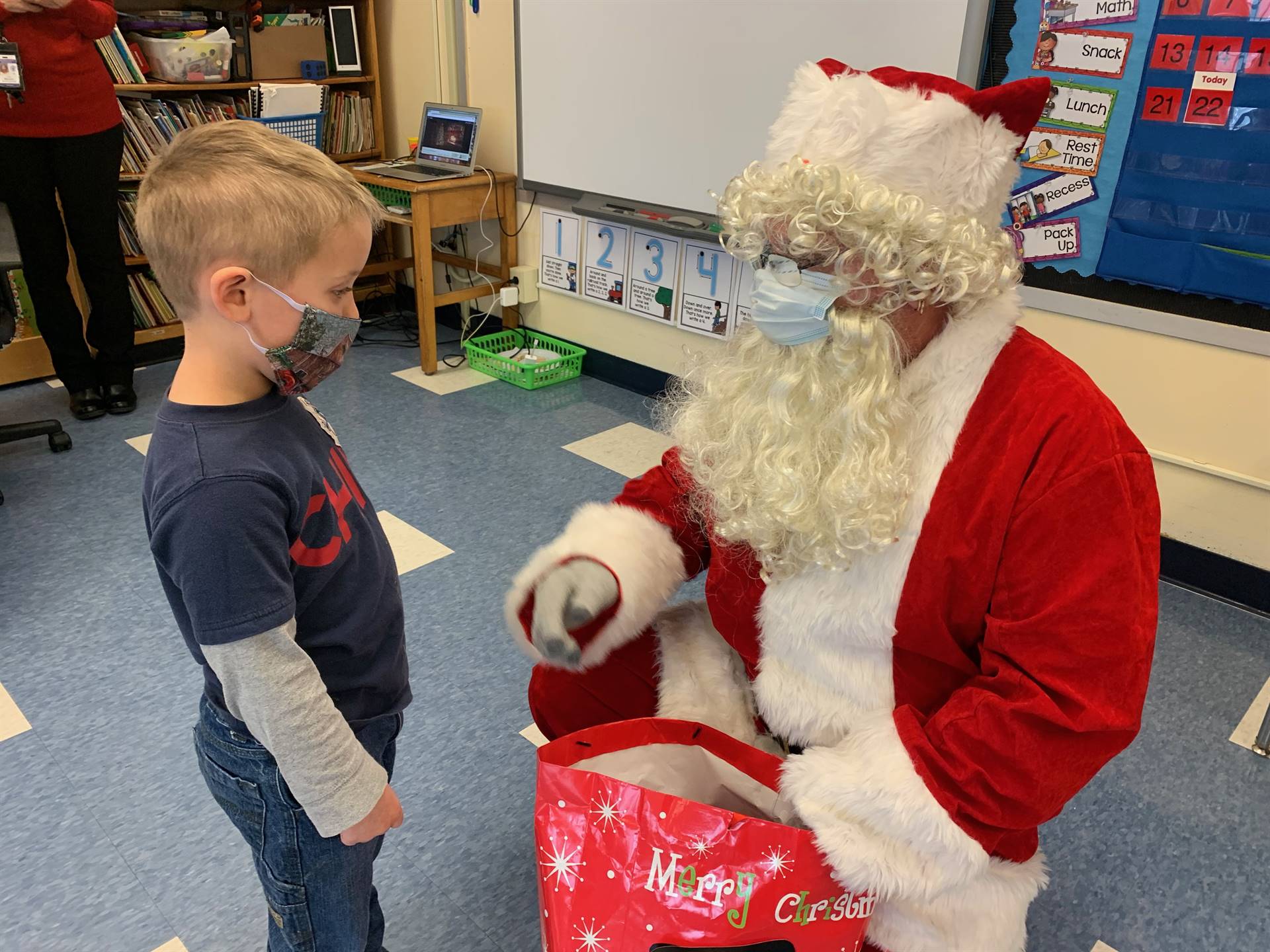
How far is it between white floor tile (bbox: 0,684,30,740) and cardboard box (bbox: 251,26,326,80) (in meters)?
2.53

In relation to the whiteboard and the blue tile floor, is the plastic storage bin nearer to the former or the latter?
the whiteboard

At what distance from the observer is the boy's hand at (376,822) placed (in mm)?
860

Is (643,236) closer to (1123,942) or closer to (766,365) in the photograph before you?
(766,365)

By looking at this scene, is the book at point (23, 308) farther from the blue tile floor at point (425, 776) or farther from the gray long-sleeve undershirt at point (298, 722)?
the gray long-sleeve undershirt at point (298, 722)

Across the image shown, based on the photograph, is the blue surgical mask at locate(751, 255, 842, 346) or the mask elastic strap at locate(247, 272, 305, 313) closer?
the mask elastic strap at locate(247, 272, 305, 313)

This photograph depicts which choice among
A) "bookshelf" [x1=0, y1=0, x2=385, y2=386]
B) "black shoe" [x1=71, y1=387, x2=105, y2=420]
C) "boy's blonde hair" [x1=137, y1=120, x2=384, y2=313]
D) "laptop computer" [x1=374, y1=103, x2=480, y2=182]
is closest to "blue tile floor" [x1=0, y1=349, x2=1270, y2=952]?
"black shoe" [x1=71, y1=387, x2=105, y2=420]

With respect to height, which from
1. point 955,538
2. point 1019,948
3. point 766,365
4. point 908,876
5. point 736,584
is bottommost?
point 1019,948

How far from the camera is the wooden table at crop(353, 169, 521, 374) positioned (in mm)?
3139

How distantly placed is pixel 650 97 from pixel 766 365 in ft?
6.72

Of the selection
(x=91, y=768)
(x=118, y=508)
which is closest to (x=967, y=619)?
(x=91, y=768)

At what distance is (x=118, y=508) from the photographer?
2352 mm

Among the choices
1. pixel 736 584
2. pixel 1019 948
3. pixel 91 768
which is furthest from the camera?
pixel 91 768

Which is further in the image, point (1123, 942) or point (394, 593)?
point (1123, 942)

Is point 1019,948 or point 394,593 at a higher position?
point 394,593
